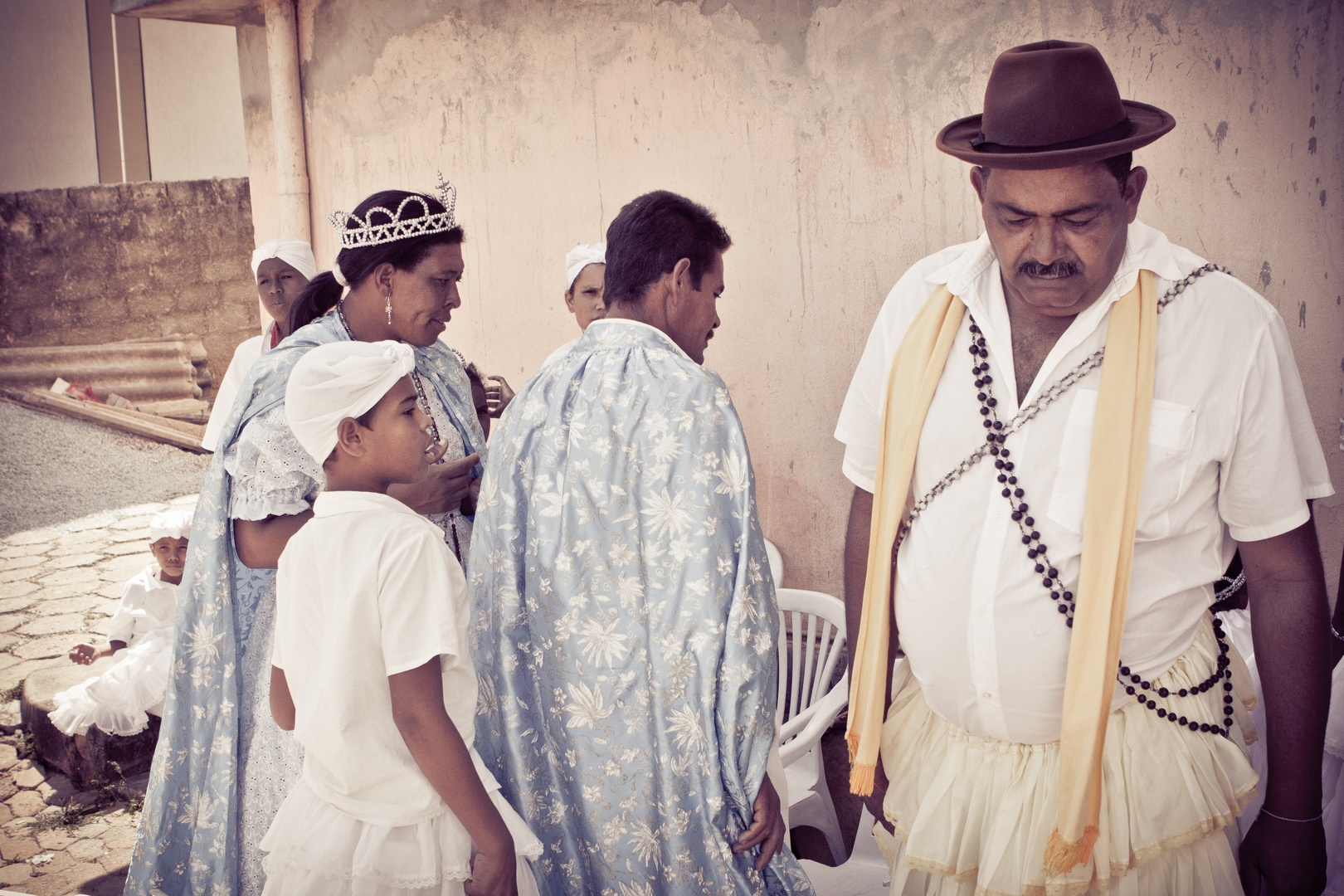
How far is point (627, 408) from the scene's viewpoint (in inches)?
81.1

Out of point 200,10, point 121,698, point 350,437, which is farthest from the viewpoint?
point 200,10

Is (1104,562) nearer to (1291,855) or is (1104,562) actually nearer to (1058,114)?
(1291,855)

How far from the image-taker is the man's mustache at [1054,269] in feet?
5.46

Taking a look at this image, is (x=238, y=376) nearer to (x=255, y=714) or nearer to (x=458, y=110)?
(x=458, y=110)

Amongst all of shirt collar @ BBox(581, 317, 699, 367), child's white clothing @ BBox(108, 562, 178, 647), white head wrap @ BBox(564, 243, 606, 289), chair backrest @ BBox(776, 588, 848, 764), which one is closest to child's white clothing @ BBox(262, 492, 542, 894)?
shirt collar @ BBox(581, 317, 699, 367)

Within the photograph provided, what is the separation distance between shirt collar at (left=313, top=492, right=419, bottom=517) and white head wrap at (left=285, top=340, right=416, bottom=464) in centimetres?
9

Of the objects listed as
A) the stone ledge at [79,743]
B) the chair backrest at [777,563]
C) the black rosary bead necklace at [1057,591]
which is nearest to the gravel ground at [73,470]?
the stone ledge at [79,743]

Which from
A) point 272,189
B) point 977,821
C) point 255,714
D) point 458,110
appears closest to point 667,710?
→ point 977,821

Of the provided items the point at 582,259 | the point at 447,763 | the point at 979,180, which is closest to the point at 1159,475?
the point at 979,180

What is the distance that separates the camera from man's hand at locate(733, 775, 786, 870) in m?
2.06

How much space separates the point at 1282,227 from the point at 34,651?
263 inches

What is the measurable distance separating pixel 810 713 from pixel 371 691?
5.57 feet

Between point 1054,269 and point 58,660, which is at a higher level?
point 1054,269

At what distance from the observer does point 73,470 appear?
9.22 metres
